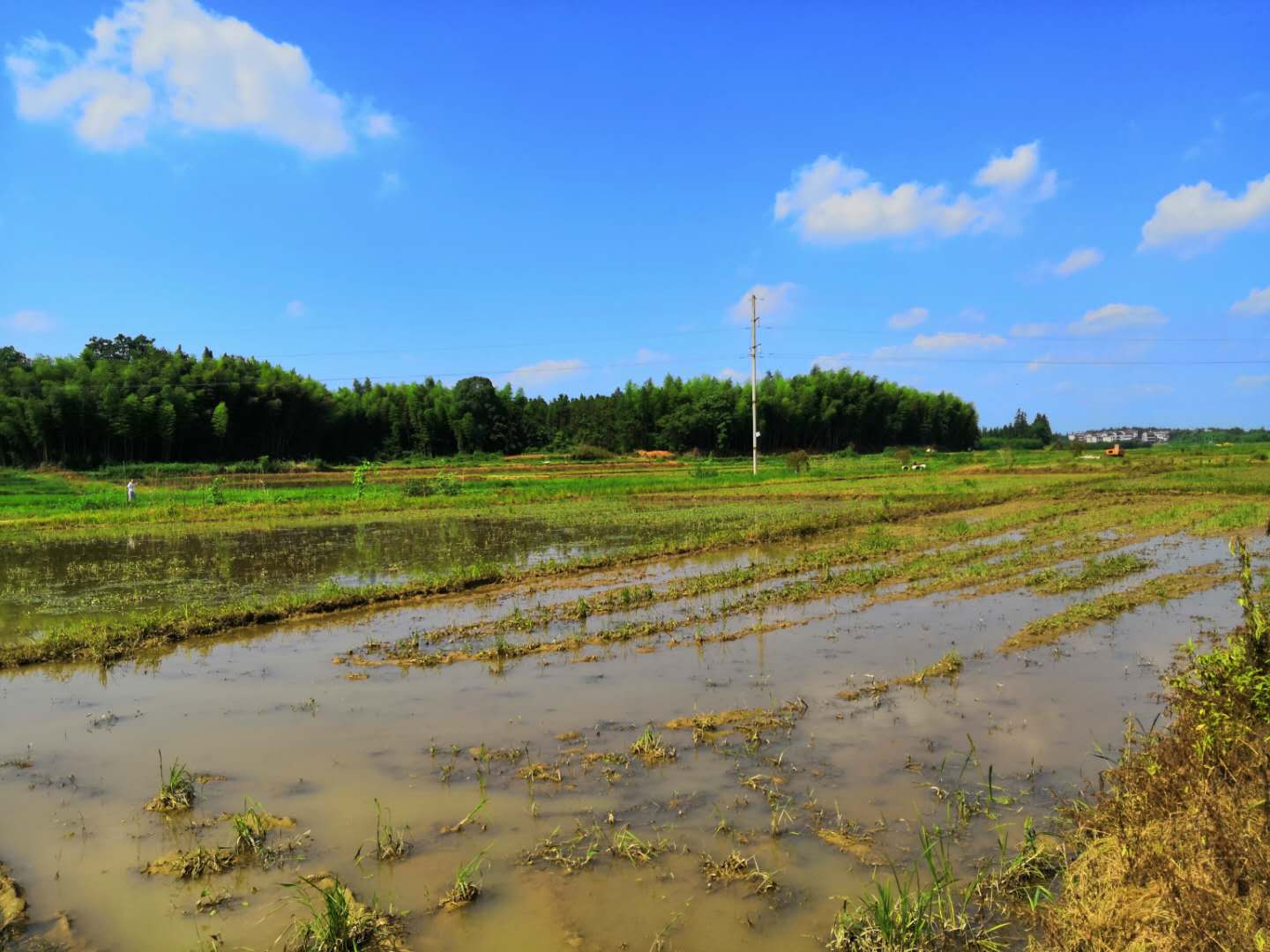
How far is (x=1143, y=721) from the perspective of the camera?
5.59 meters

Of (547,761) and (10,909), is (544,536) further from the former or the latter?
(10,909)

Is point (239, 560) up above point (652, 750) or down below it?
above

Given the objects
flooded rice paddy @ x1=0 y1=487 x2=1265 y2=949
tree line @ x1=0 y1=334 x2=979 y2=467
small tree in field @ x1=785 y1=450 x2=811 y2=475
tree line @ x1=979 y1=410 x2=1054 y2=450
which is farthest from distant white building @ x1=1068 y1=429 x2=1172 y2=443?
flooded rice paddy @ x1=0 y1=487 x2=1265 y2=949

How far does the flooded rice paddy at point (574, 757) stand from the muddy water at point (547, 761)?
0.02 metres

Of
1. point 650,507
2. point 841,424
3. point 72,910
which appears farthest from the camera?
point 841,424

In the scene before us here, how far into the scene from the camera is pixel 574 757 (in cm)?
519

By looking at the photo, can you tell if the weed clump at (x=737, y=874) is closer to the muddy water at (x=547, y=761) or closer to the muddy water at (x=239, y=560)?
the muddy water at (x=547, y=761)

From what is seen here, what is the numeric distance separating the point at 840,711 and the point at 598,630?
11.3ft

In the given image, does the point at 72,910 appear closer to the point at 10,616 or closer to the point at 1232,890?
the point at 1232,890

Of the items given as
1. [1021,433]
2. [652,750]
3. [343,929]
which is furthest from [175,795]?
[1021,433]

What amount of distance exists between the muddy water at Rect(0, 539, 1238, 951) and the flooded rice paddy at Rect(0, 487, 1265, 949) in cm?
2

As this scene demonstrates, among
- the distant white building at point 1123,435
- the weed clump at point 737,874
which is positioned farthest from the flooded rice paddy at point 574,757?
the distant white building at point 1123,435

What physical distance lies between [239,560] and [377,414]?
43.4m

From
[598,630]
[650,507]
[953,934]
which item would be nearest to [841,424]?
[650,507]
